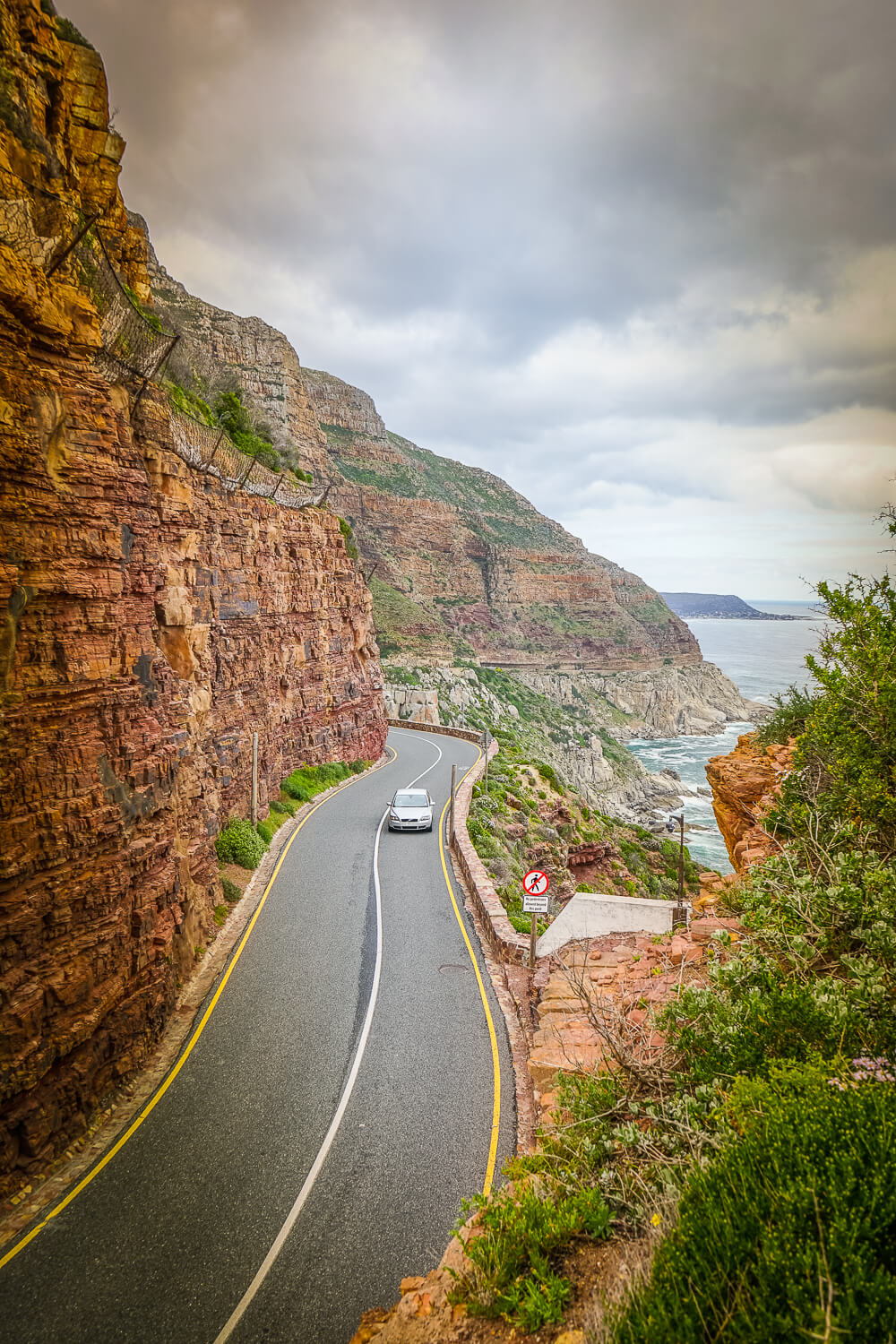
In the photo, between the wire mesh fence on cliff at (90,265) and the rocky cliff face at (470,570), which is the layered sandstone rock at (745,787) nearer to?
the wire mesh fence on cliff at (90,265)

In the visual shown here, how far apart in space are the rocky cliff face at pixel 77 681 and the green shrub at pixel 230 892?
1.55 m

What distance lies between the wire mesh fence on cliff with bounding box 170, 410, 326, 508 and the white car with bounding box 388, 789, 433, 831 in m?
11.5

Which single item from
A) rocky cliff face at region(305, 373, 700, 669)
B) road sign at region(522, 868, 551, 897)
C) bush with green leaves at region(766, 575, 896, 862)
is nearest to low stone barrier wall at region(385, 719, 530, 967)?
road sign at region(522, 868, 551, 897)

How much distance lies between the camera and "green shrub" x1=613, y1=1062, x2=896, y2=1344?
8.32 feet

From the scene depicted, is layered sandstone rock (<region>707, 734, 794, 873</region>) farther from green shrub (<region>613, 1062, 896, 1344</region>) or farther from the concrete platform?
green shrub (<region>613, 1062, 896, 1344</region>)

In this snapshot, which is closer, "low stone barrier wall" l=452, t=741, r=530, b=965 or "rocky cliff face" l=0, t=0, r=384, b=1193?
"rocky cliff face" l=0, t=0, r=384, b=1193

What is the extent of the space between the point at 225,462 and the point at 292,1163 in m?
16.9

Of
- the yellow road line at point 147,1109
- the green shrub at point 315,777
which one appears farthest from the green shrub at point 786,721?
the green shrub at point 315,777

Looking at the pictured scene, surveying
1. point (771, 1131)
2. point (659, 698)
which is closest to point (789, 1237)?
point (771, 1131)

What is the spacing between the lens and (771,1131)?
3572 millimetres

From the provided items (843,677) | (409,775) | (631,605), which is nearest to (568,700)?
(631,605)

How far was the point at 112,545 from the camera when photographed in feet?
29.7

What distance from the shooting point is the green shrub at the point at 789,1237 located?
2.54 metres

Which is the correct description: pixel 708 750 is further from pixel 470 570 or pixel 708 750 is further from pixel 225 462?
pixel 225 462
